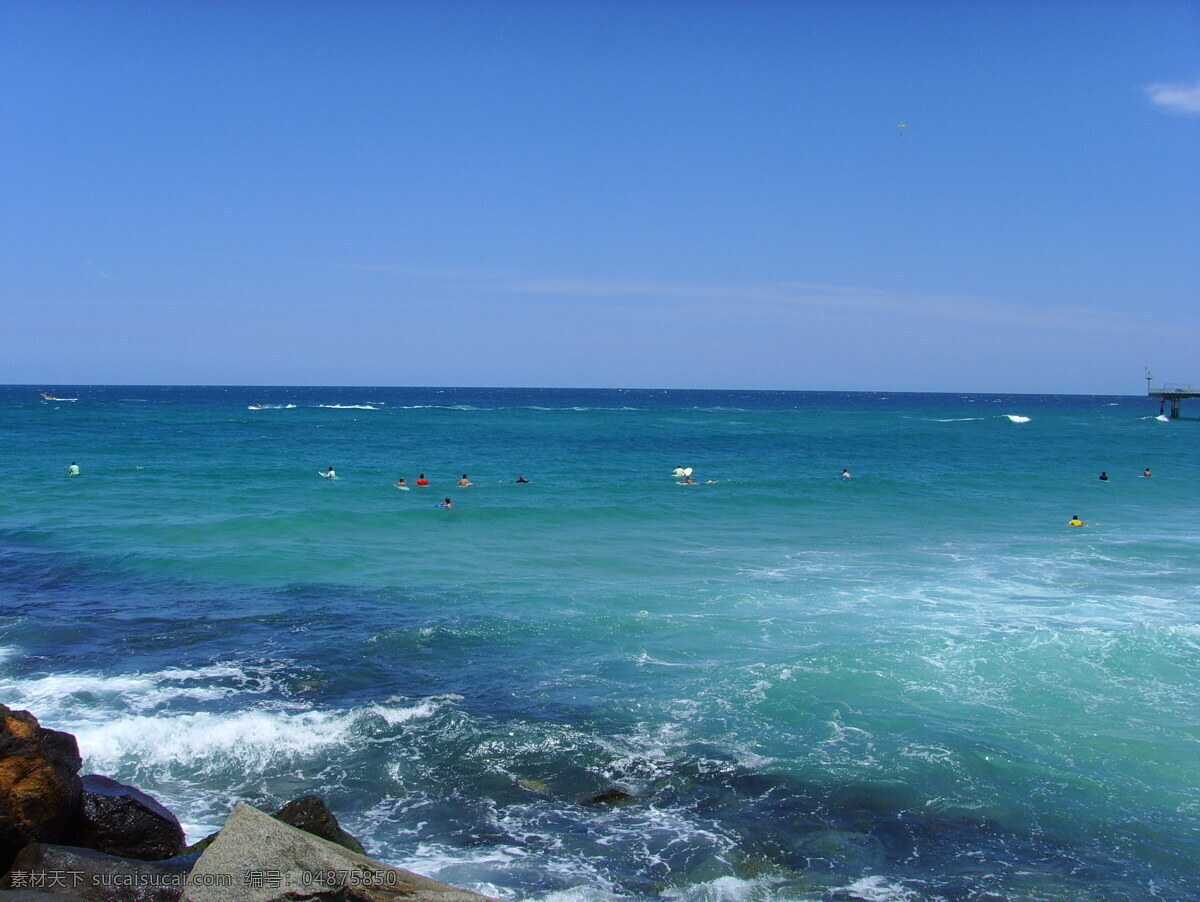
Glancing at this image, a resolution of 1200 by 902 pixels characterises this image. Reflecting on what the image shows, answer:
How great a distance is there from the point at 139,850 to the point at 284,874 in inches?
111

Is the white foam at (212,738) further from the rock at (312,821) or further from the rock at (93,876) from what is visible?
the rock at (93,876)

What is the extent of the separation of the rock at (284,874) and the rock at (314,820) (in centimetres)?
123

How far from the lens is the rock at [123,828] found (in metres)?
8.02

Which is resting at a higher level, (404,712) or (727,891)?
(404,712)

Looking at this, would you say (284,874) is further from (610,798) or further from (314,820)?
(610,798)

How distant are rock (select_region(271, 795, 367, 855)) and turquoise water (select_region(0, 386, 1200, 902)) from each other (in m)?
1.42

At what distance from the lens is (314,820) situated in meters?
7.79

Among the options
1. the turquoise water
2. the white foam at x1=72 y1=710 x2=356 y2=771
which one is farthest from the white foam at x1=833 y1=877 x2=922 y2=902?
the white foam at x1=72 y1=710 x2=356 y2=771

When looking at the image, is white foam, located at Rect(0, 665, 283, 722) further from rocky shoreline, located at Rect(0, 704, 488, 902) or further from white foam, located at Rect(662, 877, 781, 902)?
white foam, located at Rect(662, 877, 781, 902)

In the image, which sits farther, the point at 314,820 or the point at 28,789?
the point at 314,820

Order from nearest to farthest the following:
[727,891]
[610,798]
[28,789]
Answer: [28,789] → [727,891] → [610,798]

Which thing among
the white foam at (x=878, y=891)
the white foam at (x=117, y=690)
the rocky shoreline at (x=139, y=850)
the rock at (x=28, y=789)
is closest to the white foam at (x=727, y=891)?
the white foam at (x=878, y=891)

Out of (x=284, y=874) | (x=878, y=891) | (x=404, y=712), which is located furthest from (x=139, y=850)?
(x=878, y=891)

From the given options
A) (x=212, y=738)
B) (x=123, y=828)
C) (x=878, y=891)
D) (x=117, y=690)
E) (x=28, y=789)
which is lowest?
(x=878, y=891)
